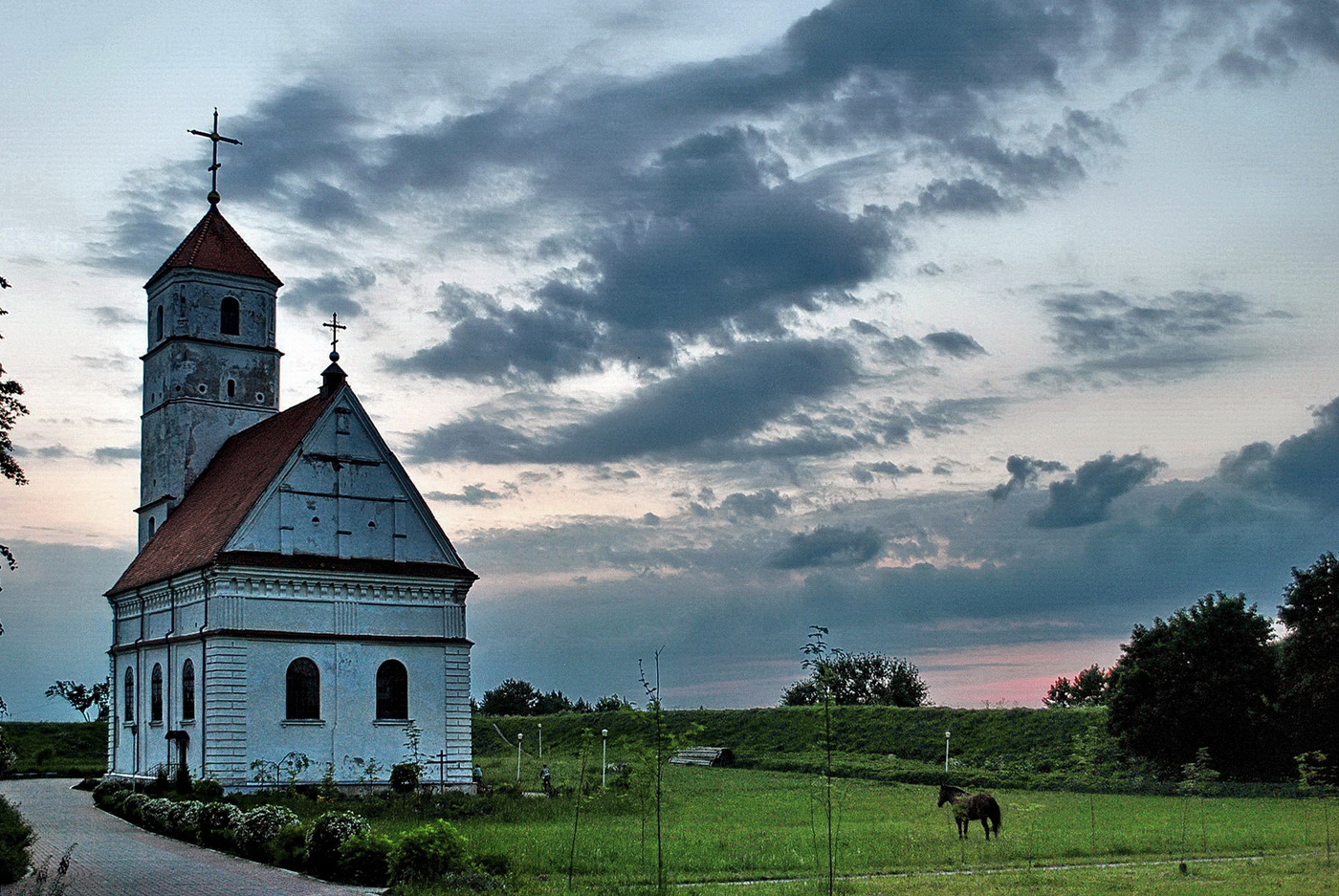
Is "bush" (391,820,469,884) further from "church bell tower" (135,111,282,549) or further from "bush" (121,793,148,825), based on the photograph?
"church bell tower" (135,111,282,549)

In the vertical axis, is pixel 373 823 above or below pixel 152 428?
below

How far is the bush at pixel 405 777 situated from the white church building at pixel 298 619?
72 centimetres

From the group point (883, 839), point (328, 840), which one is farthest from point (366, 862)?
point (883, 839)

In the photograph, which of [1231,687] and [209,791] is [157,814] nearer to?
[209,791]

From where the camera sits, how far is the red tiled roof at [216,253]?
46094mm

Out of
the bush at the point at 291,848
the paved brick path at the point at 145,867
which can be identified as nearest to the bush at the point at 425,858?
the paved brick path at the point at 145,867

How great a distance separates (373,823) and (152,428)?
950 inches

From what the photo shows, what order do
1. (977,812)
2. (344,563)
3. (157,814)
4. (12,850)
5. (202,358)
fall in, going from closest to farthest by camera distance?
(12,850), (977,812), (157,814), (344,563), (202,358)

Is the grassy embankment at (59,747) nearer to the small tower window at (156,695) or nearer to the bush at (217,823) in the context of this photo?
the small tower window at (156,695)

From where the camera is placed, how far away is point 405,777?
3722 cm

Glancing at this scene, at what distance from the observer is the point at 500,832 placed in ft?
89.1

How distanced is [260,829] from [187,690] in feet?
51.1

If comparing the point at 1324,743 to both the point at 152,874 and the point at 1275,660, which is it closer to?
the point at 1275,660

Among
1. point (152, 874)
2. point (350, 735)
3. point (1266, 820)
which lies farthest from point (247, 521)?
point (1266, 820)
